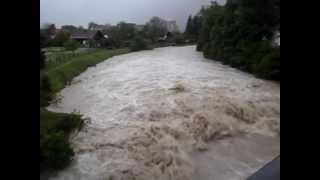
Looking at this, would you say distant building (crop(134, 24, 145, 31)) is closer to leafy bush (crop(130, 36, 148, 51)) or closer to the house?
leafy bush (crop(130, 36, 148, 51))

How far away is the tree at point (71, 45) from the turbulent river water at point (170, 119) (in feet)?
1.54

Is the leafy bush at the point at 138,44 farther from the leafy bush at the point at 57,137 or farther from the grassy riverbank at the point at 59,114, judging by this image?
the leafy bush at the point at 57,137

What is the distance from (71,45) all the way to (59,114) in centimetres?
68

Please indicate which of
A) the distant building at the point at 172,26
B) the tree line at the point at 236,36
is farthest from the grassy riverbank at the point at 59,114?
the tree line at the point at 236,36

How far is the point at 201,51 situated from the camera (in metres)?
4.38

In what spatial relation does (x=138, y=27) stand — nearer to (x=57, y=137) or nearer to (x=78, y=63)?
(x=78, y=63)

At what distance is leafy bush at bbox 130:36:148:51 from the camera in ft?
12.2

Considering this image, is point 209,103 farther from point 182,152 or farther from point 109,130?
point 109,130

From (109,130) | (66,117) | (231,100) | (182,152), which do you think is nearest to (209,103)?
(231,100)

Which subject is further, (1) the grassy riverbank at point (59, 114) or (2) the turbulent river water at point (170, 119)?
(2) the turbulent river water at point (170, 119)

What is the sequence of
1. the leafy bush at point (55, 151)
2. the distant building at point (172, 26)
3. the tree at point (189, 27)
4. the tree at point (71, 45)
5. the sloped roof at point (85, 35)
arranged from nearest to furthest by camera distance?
the leafy bush at point (55, 151)
the tree at point (71, 45)
the sloped roof at point (85, 35)
the distant building at point (172, 26)
the tree at point (189, 27)

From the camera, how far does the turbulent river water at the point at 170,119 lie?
3.29 m
